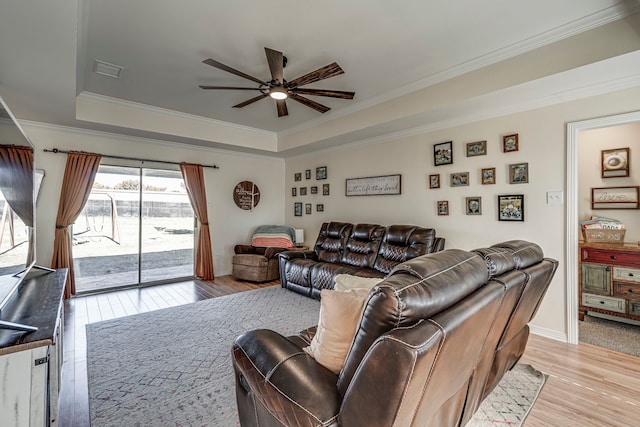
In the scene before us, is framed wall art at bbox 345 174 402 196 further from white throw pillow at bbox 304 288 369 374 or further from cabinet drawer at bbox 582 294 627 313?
white throw pillow at bbox 304 288 369 374

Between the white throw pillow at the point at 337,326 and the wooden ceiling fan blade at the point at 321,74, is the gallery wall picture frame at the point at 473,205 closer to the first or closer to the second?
the wooden ceiling fan blade at the point at 321,74

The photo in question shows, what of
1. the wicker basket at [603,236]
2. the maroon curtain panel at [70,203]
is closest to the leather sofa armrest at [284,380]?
the wicker basket at [603,236]

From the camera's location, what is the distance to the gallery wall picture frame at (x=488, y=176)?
3.46m

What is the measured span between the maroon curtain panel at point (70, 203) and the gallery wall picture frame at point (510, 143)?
18.3ft

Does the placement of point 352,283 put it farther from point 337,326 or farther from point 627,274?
point 627,274

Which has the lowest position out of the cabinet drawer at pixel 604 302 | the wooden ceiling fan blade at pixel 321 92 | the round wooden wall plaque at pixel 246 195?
the cabinet drawer at pixel 604 302

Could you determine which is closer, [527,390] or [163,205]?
[527,390]

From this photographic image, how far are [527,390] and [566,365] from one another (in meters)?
0.68

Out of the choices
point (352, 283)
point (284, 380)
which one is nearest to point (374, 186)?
point (352, 283)

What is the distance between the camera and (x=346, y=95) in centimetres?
307

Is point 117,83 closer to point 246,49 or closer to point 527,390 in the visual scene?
point 246,49

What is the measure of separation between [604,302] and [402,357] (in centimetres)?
398

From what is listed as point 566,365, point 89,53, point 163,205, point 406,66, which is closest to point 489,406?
point 566,365

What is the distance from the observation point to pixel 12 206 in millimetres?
1796
